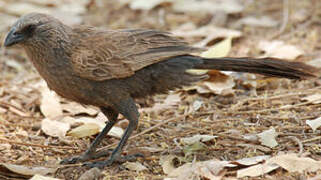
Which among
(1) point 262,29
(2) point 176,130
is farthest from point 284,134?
(1) point 262,29

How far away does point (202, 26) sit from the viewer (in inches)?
283

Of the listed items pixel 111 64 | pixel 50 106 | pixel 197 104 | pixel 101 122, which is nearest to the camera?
pixel 111 64

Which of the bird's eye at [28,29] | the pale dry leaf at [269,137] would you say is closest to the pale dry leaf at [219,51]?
the pale dry leaf at [269,137]

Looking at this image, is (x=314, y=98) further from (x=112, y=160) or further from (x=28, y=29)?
(x=28, y=29)

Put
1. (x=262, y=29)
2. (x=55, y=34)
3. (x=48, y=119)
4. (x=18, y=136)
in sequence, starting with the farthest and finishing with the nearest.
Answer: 1. (x=262, y=29)
2. (x=48, y=119)
3. (x=18, y=136)
4. (x=55, y=34)

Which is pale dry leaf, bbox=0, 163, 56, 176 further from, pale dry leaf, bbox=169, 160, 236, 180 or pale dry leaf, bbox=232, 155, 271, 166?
pale dry leaf, bbox=232, 155, 271, 166

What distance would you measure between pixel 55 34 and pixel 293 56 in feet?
9.39

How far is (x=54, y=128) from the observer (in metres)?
4.68

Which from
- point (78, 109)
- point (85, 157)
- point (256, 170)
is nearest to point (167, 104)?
point (78, 109)

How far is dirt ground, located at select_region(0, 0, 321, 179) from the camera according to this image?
12.7ft

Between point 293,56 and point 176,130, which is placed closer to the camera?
point 176,130

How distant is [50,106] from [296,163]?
8.87 ft

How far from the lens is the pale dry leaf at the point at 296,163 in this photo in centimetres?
341

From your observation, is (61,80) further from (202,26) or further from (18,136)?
(202,26)
